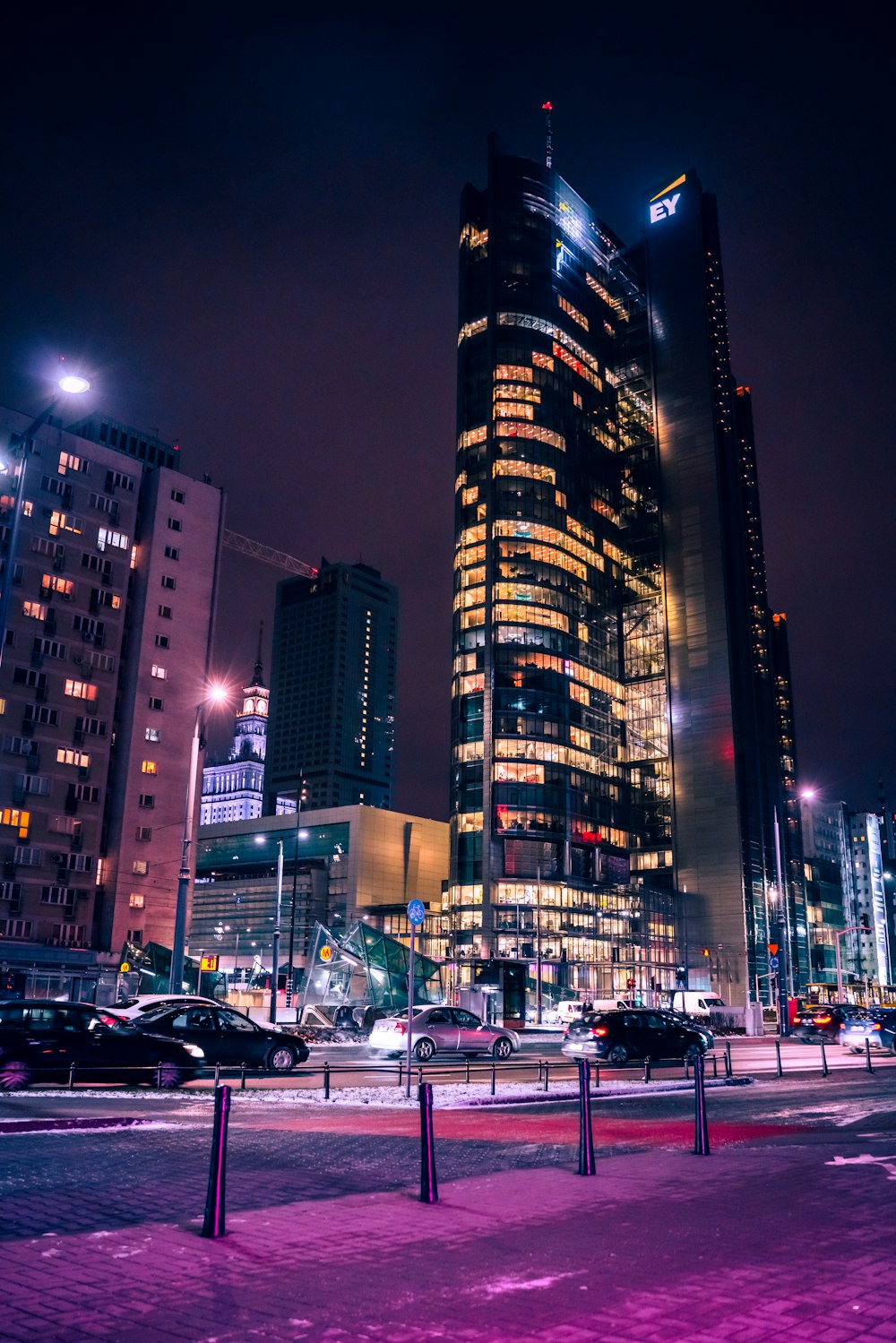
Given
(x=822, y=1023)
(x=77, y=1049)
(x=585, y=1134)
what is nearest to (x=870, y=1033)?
(x=822, y=1023)

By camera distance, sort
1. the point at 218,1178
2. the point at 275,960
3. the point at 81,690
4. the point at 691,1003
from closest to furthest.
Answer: the point at 218,1178, the point at 275,960, the point at 691,1003, the point at 81,690

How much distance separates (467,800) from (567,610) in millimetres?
28508

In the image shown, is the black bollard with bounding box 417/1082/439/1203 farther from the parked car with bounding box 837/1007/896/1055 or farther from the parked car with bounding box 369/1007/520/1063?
the parked car with bounding box 837/1007/896/1055

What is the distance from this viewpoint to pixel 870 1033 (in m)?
42.9

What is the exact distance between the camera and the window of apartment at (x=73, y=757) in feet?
278

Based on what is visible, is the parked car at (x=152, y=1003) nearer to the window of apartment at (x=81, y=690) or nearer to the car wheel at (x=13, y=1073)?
the car wheel at (x=13, y=1073)

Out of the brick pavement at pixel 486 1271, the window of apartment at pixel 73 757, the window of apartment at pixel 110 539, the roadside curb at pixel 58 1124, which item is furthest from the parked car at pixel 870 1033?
the window of apartment at pixel 110 539

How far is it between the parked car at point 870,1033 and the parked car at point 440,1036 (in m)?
17.8

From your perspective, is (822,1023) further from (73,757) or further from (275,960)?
(73,757)

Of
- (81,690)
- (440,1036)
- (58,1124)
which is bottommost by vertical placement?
(58,1124)

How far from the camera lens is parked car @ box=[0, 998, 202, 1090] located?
2120 centimetres

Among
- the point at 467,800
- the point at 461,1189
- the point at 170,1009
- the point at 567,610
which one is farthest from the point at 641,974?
the point at 461,1189

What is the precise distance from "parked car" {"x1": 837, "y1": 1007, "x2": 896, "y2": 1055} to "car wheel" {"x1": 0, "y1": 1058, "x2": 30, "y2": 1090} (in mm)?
32793

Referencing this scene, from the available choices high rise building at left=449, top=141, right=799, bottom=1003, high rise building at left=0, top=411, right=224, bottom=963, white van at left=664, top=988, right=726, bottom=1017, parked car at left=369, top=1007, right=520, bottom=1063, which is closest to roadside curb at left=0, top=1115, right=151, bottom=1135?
parked car at left=369, top=1007, right=520, bottom=1063
